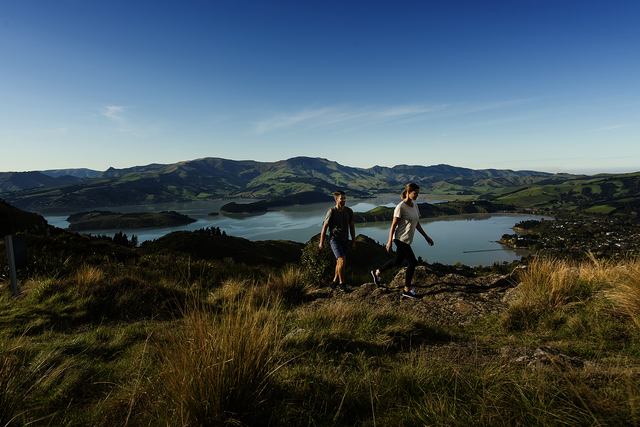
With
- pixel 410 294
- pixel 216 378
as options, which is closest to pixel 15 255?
pixel 216 378

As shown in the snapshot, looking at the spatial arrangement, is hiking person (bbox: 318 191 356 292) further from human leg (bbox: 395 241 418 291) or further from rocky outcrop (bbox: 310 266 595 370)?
human leg (bbox: 395 241 418 291)

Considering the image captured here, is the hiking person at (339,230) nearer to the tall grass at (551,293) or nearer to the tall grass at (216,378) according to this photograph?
the tall grass at (551,293)

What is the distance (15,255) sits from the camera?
18.8 feet

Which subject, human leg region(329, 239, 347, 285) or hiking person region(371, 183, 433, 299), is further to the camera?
human leg region(329, 239, 347, 285)

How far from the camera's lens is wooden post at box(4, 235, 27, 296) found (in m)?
5.32

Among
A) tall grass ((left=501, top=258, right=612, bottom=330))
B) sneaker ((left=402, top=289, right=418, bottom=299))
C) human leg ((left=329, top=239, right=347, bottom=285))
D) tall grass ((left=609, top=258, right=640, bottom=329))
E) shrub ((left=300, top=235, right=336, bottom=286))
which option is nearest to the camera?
tall grass ((left=609, top=258, right=640, bottom=329))

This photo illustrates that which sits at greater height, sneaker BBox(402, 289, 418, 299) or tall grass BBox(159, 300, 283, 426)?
tall grass BBox(159, 300, 283, 426)

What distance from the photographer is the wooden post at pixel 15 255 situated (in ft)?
17.4

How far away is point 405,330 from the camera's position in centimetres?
Answer: 361

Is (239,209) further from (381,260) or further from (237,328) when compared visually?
(237,328)

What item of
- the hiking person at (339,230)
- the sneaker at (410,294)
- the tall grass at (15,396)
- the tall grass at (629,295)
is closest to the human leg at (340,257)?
the hiking person at (339,230)

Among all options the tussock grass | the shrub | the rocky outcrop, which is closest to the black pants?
the rocky outcrop

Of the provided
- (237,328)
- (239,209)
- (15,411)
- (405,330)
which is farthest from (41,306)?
(239,209)

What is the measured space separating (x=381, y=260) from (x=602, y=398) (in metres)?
62.9
